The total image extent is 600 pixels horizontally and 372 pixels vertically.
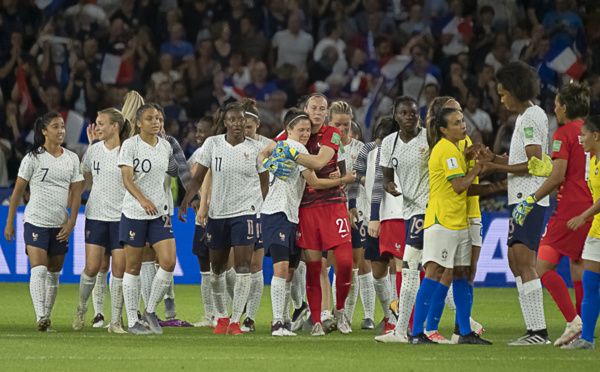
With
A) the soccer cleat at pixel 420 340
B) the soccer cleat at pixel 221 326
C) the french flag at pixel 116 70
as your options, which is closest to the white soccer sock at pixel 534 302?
the soccer cleat at pixel 420 340

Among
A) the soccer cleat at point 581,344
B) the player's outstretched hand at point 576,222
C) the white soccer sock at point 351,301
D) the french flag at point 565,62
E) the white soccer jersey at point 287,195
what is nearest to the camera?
the player's outstretched hand at point 576,222

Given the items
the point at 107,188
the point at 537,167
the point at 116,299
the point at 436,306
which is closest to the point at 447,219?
the point at 436,306

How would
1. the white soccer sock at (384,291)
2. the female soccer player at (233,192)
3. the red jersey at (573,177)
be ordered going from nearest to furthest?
the red jersey at (573,177), the female soccer player at (233,192), the white soccer sock at (384,291)

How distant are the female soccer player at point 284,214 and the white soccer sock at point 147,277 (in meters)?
1.52

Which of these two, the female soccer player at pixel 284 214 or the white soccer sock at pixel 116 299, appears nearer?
the female soccer player at pixel 284 214

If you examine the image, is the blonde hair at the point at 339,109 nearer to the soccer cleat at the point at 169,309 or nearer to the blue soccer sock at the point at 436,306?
the soccer cleat at the point at 169,309

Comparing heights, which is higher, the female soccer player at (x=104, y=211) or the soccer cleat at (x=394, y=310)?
the female soccer player at (x=104, y=211)

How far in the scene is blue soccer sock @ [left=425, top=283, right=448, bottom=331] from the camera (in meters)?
7.82

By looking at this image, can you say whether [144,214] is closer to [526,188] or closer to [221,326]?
[221,326]

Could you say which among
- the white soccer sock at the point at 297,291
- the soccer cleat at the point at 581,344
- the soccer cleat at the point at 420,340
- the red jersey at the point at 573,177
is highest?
the red jersey at the point at 573,177

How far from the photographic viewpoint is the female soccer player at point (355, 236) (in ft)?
33.3

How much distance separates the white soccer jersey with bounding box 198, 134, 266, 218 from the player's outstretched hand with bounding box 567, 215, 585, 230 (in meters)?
3.33

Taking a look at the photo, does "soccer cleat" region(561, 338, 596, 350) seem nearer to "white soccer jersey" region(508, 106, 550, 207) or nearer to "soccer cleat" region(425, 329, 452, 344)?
"soccer cleat" region(425, 329, 452, 344)

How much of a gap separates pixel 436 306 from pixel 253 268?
2.53 m
